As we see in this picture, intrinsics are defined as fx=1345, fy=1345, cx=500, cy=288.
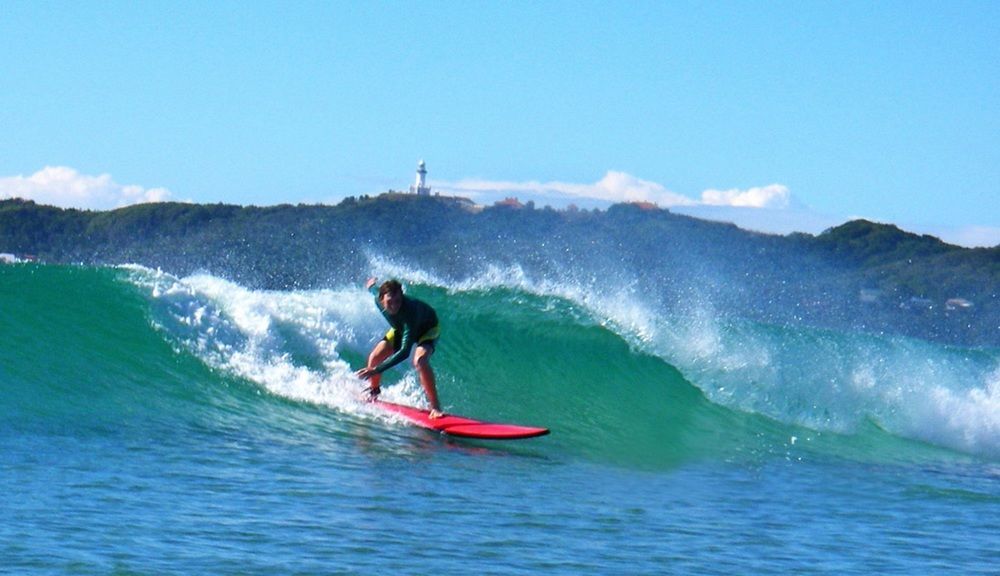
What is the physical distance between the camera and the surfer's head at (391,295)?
11328mm

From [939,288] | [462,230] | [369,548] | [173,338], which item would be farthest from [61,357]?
[939,288]

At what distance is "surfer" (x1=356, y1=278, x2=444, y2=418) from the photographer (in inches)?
447

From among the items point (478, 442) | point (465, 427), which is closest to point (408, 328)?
point (465, 427)

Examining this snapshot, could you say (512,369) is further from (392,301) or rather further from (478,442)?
(478,442)

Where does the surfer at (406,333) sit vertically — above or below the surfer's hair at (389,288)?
below

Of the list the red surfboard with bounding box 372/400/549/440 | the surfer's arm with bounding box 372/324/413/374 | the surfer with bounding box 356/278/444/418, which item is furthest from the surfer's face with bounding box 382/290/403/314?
the red surfboard with bounding box 372/400/549/440

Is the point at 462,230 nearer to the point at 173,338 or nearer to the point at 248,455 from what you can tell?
the point at 173,338

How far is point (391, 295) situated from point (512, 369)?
3913 millimetres

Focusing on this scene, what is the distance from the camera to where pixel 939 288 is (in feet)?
179

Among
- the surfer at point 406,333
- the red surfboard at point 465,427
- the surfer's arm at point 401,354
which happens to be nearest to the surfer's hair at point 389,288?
the surfer at point 406,333

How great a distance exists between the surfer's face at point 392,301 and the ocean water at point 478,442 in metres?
0.96

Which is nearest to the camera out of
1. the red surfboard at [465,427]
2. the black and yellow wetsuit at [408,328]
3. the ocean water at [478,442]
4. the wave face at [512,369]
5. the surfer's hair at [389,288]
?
the ocean water at [478,442]

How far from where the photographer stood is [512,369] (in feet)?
49.2

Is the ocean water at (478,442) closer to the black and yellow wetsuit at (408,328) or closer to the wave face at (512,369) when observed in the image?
the wave face at (512,369)
